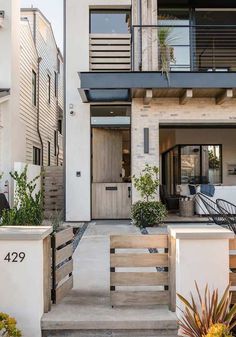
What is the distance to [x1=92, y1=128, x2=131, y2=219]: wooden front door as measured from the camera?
12.4 meters

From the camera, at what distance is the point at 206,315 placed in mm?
3656

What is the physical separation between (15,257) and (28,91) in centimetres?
1220

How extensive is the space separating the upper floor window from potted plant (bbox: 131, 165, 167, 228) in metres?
4.75

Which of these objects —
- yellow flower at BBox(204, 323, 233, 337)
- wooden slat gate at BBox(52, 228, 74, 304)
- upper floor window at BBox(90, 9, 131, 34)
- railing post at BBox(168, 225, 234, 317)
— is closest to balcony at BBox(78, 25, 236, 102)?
upper floor window at BBox(90, 9, 131, 34)

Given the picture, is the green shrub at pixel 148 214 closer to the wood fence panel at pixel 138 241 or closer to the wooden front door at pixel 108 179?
the wooden front door at pixel 108 179

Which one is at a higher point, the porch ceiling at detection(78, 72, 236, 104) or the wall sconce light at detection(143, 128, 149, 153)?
the porch ceiling at detection(78, 72, 236, 104)

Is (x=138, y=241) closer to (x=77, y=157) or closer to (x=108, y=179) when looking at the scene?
(x=77, y=157)

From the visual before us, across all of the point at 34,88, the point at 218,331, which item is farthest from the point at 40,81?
the point at 218,331

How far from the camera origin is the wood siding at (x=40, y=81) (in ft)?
49.3

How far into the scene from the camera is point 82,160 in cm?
1232

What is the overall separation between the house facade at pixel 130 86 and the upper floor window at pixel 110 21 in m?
0.03

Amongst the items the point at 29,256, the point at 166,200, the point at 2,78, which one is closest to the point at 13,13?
the point at 2,78

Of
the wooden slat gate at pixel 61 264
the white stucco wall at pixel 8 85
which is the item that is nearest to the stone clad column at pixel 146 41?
the white stucco wall at pixel 8 85

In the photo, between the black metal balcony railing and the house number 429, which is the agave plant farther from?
the black metal balcony railing
